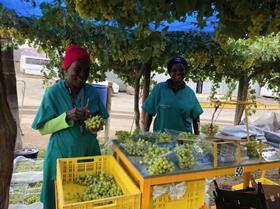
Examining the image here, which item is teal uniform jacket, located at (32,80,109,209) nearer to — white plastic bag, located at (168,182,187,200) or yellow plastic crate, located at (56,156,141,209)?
yellow plastic crate, located at (56,156,141,209)

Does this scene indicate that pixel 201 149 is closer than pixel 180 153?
No

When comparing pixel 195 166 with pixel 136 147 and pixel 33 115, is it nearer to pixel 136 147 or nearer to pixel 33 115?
pixel 136 147

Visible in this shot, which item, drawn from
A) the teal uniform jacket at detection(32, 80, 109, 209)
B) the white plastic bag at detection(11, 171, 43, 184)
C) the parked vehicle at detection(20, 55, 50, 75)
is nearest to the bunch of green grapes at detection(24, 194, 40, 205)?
the white plastic bag at detection(11, 171, 43, 184)

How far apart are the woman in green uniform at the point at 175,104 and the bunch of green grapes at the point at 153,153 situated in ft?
3.60

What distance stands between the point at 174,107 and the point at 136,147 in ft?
3.68

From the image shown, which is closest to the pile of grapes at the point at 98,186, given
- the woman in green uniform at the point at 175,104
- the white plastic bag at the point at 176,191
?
the white plastic bag at the point at 176,191

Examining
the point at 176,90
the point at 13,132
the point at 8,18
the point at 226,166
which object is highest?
the point at 8,18

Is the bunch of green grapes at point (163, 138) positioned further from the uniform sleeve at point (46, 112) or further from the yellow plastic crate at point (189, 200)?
the uniform sleeve at point (46, 112)

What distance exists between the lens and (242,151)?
79.4 inches

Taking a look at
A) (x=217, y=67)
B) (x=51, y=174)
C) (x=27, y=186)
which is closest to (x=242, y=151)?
(x=51, y=174)

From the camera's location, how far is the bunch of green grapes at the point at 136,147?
1925 mm

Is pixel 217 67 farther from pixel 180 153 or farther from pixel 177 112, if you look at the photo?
pixel 180 153

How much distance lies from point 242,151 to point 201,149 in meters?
0.32

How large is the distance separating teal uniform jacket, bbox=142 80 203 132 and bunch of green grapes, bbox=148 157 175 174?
4.29 feet
